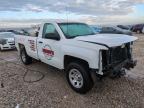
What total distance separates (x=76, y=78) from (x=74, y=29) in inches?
68.4

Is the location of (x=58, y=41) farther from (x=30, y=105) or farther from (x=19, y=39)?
(x=19, y=39)

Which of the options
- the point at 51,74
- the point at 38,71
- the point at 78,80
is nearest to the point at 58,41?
Result: the point at 78,80

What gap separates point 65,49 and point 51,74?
1.94 meters

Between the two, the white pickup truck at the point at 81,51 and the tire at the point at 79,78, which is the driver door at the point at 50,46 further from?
the tire at the point at 79,78

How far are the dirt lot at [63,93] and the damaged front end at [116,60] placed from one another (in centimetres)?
64

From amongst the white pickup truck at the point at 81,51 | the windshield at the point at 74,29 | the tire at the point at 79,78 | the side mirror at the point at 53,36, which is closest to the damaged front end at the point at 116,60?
the white pickup truck at the point at 81,51

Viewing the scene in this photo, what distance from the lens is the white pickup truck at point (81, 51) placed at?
439 centimetres

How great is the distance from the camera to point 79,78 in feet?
16.3

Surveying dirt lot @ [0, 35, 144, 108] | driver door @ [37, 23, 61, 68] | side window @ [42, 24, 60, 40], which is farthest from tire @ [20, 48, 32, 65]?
side window @ [42, 24, 60, 40]

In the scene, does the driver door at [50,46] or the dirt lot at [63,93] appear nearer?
the dirt lot at [63,93]

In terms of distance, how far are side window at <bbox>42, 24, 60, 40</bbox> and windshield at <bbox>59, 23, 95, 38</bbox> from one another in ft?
0.83

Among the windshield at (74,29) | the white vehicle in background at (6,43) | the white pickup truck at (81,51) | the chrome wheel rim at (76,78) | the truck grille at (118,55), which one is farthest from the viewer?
the white vehicle in background at (6,43)

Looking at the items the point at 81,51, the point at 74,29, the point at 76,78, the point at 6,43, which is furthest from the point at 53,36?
the point at 6,43

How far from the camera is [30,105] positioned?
4457 millimetres
